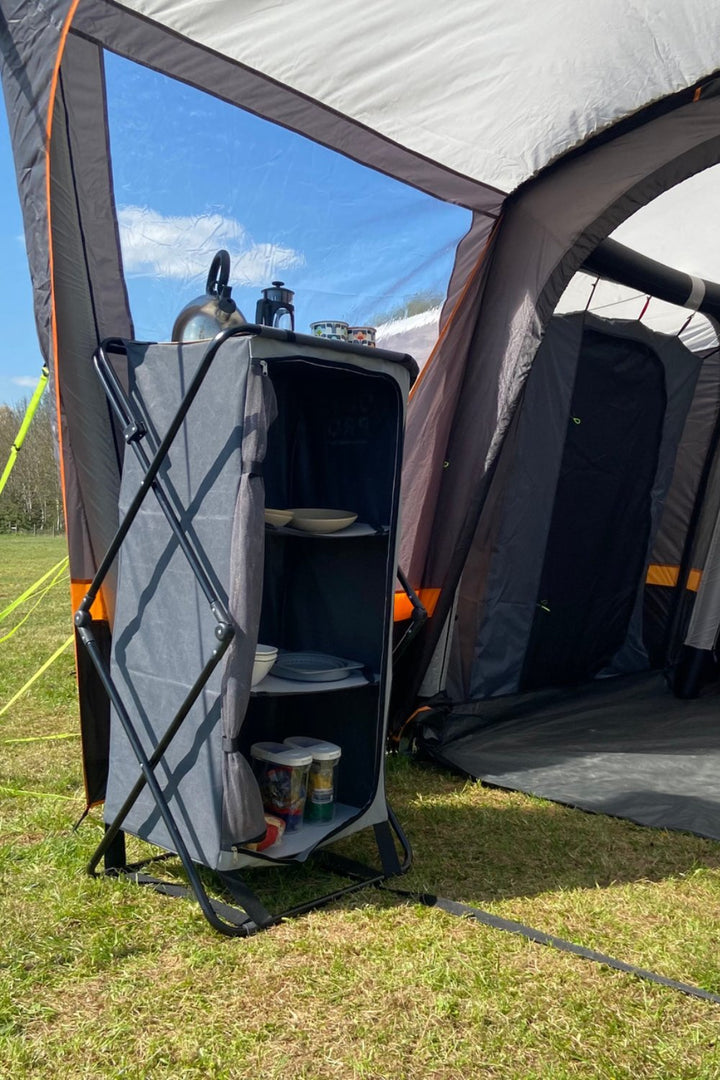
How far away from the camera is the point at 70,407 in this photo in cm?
260

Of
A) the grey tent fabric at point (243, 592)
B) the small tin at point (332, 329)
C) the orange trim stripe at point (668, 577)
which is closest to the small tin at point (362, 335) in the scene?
the small tin at point (332, 329)

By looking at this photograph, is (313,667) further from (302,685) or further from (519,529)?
(519,529)

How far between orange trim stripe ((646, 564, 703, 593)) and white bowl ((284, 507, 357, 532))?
2797 millimetres

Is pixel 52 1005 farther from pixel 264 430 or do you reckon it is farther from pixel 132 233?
pixel 132 233

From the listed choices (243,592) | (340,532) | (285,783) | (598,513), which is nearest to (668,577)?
(598,513)

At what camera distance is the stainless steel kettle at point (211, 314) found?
8.27 ft

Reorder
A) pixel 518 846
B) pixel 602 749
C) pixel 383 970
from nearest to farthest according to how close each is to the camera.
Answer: pixel 383 970, pixel 518 846, pixel 602 749

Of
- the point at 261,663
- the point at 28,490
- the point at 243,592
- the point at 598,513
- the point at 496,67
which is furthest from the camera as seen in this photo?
the point at 28,490

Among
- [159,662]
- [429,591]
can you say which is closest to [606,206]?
[429,591]

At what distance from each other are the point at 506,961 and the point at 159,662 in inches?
40.7

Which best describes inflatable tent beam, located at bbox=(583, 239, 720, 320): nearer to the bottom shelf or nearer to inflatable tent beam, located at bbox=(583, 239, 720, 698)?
inflatable tent beam, located at bbox=(583, 239, 720, 698)

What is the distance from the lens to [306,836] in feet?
8.14

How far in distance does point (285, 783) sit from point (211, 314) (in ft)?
4.00

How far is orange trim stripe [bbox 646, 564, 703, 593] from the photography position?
500 cm
